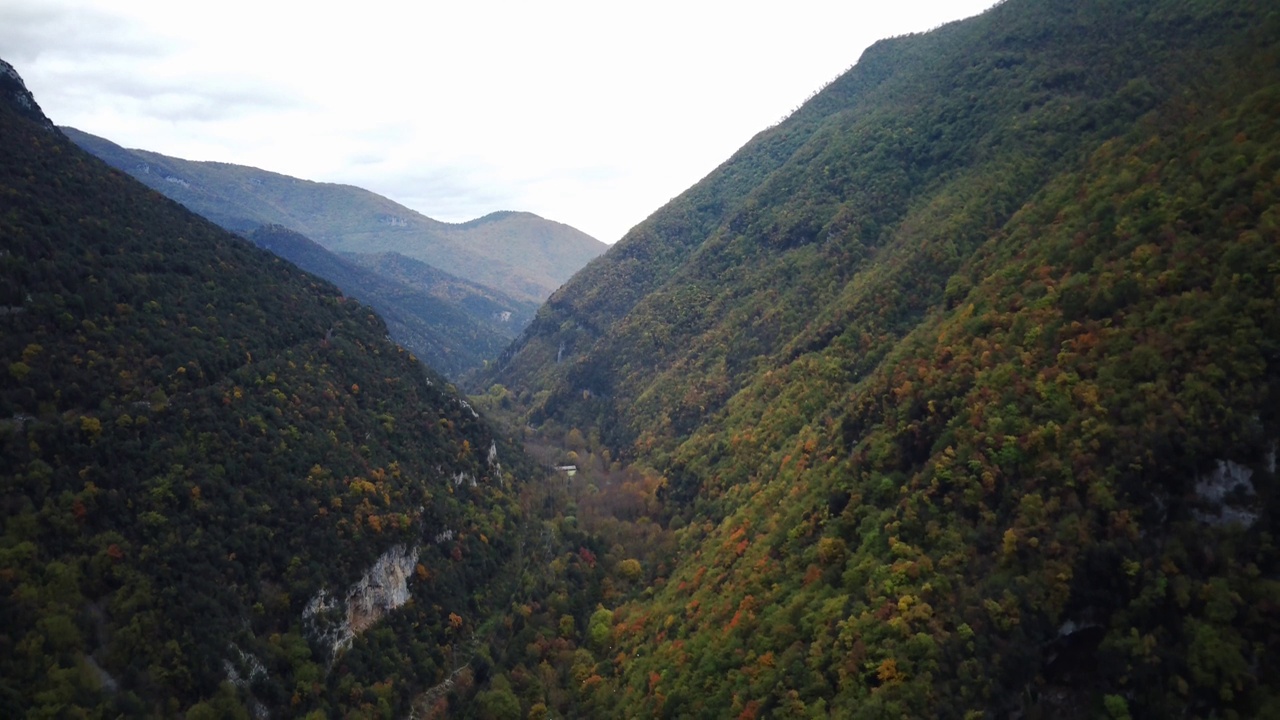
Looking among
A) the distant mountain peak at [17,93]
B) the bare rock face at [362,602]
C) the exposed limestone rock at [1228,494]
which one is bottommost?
the bare rock face at [362,602]

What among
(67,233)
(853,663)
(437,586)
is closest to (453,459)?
(437,586)

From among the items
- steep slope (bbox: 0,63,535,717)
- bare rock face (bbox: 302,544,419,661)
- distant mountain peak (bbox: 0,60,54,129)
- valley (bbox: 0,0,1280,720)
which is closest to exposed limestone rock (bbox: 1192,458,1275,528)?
valley (bbox: 0,0,1280,720)

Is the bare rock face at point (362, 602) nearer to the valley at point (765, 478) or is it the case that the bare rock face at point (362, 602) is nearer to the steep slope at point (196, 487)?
the steep slope at point (196, 487)

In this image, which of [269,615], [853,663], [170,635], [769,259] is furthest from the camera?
[769,259]

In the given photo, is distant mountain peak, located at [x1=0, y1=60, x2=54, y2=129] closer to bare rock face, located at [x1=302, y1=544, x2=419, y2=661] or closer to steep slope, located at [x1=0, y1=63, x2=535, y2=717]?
steep slope, located at [x1=0, y1=63, x2=535, y2=717]

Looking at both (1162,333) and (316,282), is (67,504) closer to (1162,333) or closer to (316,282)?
(316,282)

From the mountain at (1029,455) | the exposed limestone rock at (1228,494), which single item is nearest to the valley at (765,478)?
the exposed limestone rock at (1228,494)
